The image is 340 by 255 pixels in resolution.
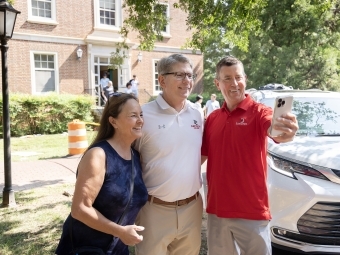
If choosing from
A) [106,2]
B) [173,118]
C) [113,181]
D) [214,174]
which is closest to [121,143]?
[113,181]

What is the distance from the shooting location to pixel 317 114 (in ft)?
14.3

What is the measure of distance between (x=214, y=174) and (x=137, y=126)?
2.53 ft

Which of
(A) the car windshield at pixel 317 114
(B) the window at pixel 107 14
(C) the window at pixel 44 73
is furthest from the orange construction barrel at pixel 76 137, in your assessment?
(B) the window at pixel 107 14

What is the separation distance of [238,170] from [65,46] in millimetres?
17470

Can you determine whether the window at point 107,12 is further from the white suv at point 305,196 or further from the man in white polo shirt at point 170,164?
the man in white polo shirt at point 170,164

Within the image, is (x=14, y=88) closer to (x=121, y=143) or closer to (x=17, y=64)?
(x=17, y=64)

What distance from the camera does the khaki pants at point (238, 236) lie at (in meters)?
2.56

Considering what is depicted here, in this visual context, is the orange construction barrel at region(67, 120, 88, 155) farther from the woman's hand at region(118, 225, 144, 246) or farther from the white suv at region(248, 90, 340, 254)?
the woman's hand at region(118, 225, 144, 246)

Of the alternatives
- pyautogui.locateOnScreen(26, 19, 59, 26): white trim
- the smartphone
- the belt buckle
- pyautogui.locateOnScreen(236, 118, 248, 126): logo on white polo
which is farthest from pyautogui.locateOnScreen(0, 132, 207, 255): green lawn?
pyautogui.locateOnScreen(26, 19, 59, 26): white trim

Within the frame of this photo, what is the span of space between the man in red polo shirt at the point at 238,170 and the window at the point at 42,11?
1699 centimetres

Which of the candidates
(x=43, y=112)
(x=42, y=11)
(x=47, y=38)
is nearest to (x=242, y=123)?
(x=43, y=112)

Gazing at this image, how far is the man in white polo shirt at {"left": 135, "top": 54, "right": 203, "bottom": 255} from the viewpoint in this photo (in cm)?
258

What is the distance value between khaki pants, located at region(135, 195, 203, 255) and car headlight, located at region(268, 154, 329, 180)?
1106 mm

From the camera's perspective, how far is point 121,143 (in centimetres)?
232
